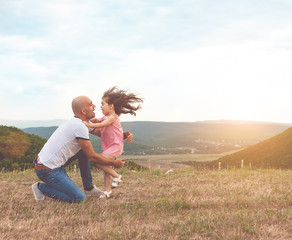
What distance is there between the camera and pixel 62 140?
5277 millimetres

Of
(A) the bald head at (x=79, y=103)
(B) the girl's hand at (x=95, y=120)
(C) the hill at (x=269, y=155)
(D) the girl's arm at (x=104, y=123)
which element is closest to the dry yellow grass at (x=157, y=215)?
(D) the girl's arm at (x=104, y=123)

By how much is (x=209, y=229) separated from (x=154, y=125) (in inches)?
2742

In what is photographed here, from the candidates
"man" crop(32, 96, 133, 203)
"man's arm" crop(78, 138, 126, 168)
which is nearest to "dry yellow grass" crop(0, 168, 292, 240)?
"man" crop(32, 96, 133, 203)

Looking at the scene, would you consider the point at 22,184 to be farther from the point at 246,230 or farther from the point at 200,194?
the point at 246,230

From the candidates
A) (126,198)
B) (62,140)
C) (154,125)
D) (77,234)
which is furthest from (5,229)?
(154,125)

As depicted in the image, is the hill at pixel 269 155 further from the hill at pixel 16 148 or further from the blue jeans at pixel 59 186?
the blue jeans at pixel 59 186

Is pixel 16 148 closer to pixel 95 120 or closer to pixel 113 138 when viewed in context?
pixel 95 120

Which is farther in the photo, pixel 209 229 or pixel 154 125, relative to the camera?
pixel 154 125

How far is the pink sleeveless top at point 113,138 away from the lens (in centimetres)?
571

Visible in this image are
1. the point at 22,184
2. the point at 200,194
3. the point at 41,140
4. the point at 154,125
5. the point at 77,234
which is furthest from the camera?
the point at 154,125

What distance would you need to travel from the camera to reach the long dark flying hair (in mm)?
5898

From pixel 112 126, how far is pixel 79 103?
833 mm

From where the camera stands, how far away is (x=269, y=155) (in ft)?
61.6

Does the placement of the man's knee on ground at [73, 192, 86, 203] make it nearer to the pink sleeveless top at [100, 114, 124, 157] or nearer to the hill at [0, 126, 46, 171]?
the pink sleeveless top at [100, 114, 124, 157]
